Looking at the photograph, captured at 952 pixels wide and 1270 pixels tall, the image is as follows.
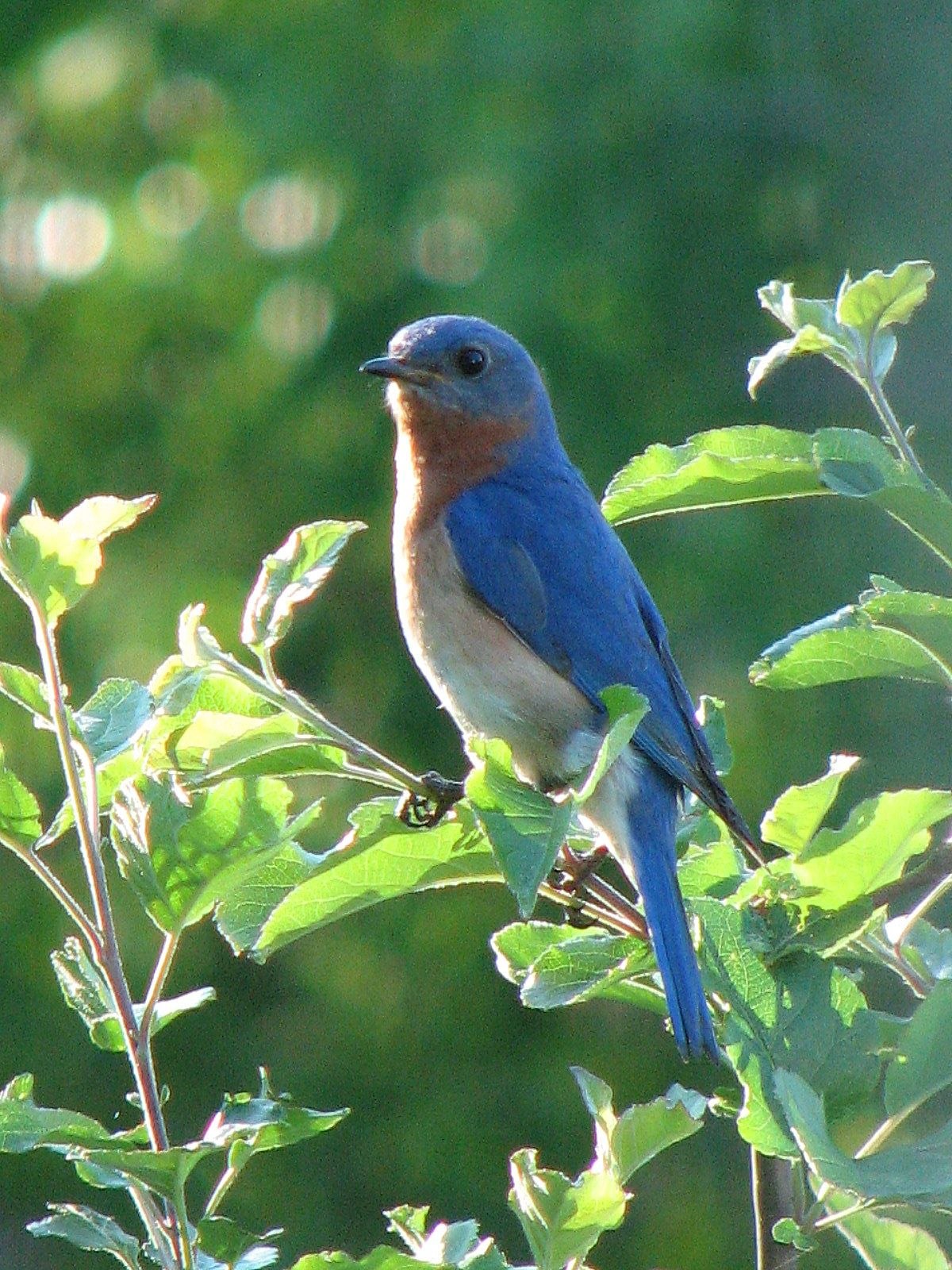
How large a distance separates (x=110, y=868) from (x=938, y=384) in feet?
9.89

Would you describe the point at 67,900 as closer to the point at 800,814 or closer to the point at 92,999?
the point at 92,999

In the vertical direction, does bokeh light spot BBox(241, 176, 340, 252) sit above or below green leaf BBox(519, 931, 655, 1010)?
above

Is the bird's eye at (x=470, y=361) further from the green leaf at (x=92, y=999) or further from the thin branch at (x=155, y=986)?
the thin branch at (x=155, y=986)

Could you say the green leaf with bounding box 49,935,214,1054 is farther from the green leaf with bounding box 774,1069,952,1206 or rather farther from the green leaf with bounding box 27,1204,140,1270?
the green leaf with bounding box 774,1069,952,1206

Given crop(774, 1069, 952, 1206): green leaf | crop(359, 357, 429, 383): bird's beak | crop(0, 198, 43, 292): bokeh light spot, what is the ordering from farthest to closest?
crop(0, 198, 43, 292): bokeh light spot → crop(359, 357, 429, 383): bird's beak → crop(774, 1069, 952, 1206): green leaf

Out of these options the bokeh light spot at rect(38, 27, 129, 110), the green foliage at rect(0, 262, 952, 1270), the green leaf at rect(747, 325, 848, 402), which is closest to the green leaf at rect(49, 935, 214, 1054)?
the green foliage at rect(0, 262, 952, 1270)

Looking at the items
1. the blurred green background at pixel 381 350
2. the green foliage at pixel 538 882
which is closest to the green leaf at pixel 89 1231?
the green foliage at pixel 538 882

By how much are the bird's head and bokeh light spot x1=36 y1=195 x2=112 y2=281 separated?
3.81 m

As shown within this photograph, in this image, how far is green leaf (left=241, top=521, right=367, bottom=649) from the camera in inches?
67.4

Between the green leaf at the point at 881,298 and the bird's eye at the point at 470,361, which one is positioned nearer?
the green leaf at the point at 881,298

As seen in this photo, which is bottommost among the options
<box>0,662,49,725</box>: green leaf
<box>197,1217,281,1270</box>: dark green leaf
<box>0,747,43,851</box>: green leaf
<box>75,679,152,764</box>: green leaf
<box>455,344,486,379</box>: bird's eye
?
<box>197,1217,281,1270</box>: dark green leaf

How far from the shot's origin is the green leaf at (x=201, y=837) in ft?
4.73

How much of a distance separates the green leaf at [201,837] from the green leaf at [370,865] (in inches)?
4.5

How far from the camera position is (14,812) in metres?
1.50
